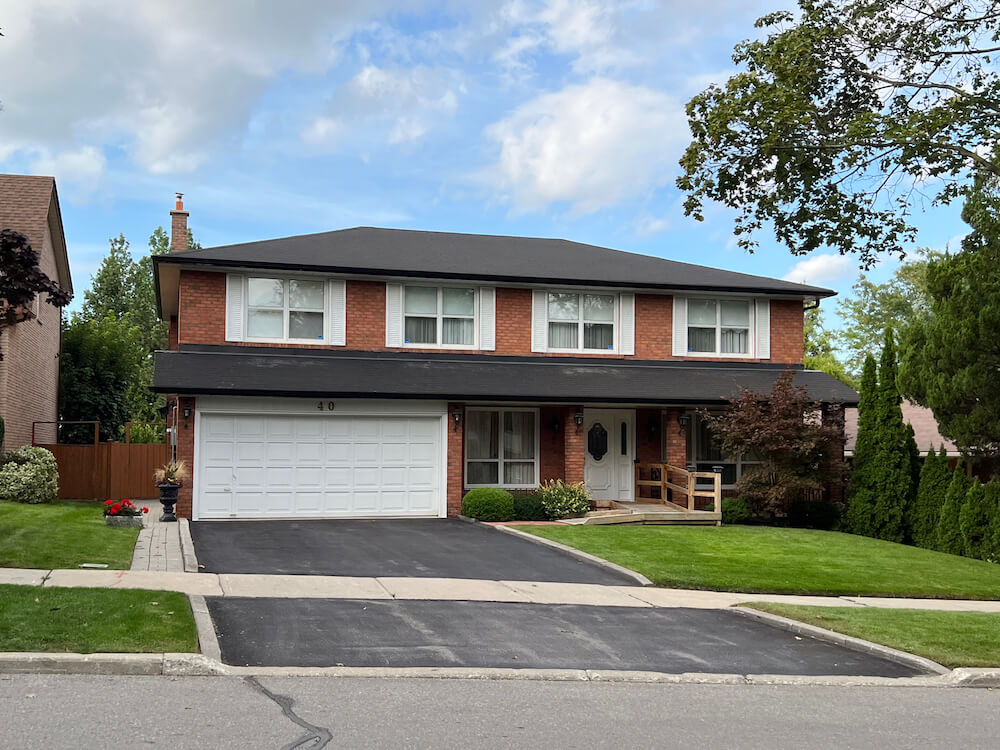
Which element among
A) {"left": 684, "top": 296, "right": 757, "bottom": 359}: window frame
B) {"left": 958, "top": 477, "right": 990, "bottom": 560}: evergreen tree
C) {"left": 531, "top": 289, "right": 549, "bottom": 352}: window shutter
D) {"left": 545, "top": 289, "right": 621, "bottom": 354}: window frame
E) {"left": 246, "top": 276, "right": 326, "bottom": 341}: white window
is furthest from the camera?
{"left": 684, "top": 296, "right": 757, "bottom": 359}: window frame

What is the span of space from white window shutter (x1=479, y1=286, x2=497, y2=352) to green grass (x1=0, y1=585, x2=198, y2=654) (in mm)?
13901

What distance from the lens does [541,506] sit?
2214 centimetres

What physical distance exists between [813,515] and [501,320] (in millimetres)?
8916

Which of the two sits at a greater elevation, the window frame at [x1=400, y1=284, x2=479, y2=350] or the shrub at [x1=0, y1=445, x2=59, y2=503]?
the window frame at [x1=400, y1=284, x2=479, y2=350]

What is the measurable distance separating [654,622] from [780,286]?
52.8 feet

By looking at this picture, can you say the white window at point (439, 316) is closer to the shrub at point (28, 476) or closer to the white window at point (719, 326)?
the white window at point (719, 326)

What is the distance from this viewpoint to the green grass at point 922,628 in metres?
10.4

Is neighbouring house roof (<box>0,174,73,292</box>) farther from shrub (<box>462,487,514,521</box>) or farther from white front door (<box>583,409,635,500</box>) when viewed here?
white front door (<box>583,409,635,500</box>)

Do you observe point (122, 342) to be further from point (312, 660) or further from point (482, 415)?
point (312, 660)

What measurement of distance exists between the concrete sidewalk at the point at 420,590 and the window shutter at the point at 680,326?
11467 millimetres

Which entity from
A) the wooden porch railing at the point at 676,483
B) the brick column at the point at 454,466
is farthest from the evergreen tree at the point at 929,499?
the brick column at the point at 454,466

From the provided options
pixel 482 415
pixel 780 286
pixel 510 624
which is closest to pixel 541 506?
pixel 482 415

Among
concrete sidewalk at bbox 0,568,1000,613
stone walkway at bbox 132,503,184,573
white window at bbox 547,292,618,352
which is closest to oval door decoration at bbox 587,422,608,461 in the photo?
white window at bbox 547,292,618,352

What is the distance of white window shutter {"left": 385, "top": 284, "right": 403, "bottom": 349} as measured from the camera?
23.7m
